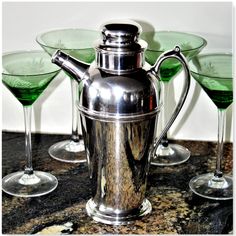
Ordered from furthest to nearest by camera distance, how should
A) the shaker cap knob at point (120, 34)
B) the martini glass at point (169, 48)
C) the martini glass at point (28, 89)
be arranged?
the martini glass at point (169, 48) < the martini glass at point (28, 89) < the shaker cap knob at point (120, 34)

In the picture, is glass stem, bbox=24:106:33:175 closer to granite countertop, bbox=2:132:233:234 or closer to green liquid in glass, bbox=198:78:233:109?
granite countertop, bbox=2:132:233:234

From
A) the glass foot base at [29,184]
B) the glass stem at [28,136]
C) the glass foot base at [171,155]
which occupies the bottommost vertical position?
the glass foot base at [29,184]

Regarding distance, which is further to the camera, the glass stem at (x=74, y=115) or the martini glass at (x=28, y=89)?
the glass stem at (x=74, y=115)

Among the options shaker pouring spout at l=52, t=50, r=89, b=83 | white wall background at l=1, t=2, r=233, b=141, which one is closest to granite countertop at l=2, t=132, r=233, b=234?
white wall background at l=1, t=2, r=233, b=141

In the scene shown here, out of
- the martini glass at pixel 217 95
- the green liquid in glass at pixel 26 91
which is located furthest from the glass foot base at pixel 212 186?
the green liquid in glass at pixel 26 91

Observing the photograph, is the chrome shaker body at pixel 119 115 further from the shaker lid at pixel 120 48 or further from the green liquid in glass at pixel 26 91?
the green liquid in glass at pixel 26 91

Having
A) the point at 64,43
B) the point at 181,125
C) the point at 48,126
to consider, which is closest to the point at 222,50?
the point at 181,125

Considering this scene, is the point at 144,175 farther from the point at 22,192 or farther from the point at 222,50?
the point at 222,50
